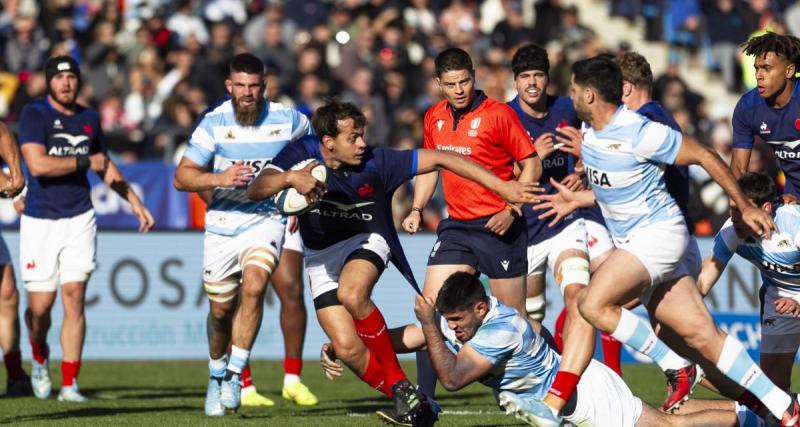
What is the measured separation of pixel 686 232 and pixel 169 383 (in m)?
7.04

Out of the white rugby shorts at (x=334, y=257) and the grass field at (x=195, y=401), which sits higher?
the white rugby shorts at (x=334, y=257)

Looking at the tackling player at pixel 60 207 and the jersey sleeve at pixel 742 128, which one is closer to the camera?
the jersey sleeve at pixel 742 128

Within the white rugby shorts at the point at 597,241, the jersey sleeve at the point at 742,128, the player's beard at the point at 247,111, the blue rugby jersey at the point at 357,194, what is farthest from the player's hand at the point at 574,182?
the player's beard at the point at 247,111

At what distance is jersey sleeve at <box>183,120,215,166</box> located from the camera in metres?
11.7

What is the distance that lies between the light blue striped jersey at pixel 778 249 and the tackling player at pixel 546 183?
1340mm

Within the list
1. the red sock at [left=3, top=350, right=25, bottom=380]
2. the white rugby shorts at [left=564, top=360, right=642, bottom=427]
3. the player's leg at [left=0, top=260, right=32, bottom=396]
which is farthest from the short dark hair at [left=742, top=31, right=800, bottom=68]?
the red sock at [left=3, top=350, right=25, bottom=380]

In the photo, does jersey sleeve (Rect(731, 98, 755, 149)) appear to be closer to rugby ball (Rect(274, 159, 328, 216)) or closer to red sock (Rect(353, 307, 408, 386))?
red sock (Rect(353, 307, 408, 386))

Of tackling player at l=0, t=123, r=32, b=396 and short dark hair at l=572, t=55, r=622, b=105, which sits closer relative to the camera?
short dark hair at l=572, t=55, r=622, b=105

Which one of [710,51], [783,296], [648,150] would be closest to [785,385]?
[783,296]

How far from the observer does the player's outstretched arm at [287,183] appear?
9211 mm

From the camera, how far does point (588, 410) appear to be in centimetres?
898

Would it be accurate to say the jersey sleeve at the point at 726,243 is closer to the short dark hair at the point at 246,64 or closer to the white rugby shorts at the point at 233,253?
the white rugby shorts at the point at 233,253

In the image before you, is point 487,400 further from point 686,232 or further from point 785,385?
point 686,232

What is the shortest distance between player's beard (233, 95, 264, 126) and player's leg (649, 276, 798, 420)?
4011 millimetres
